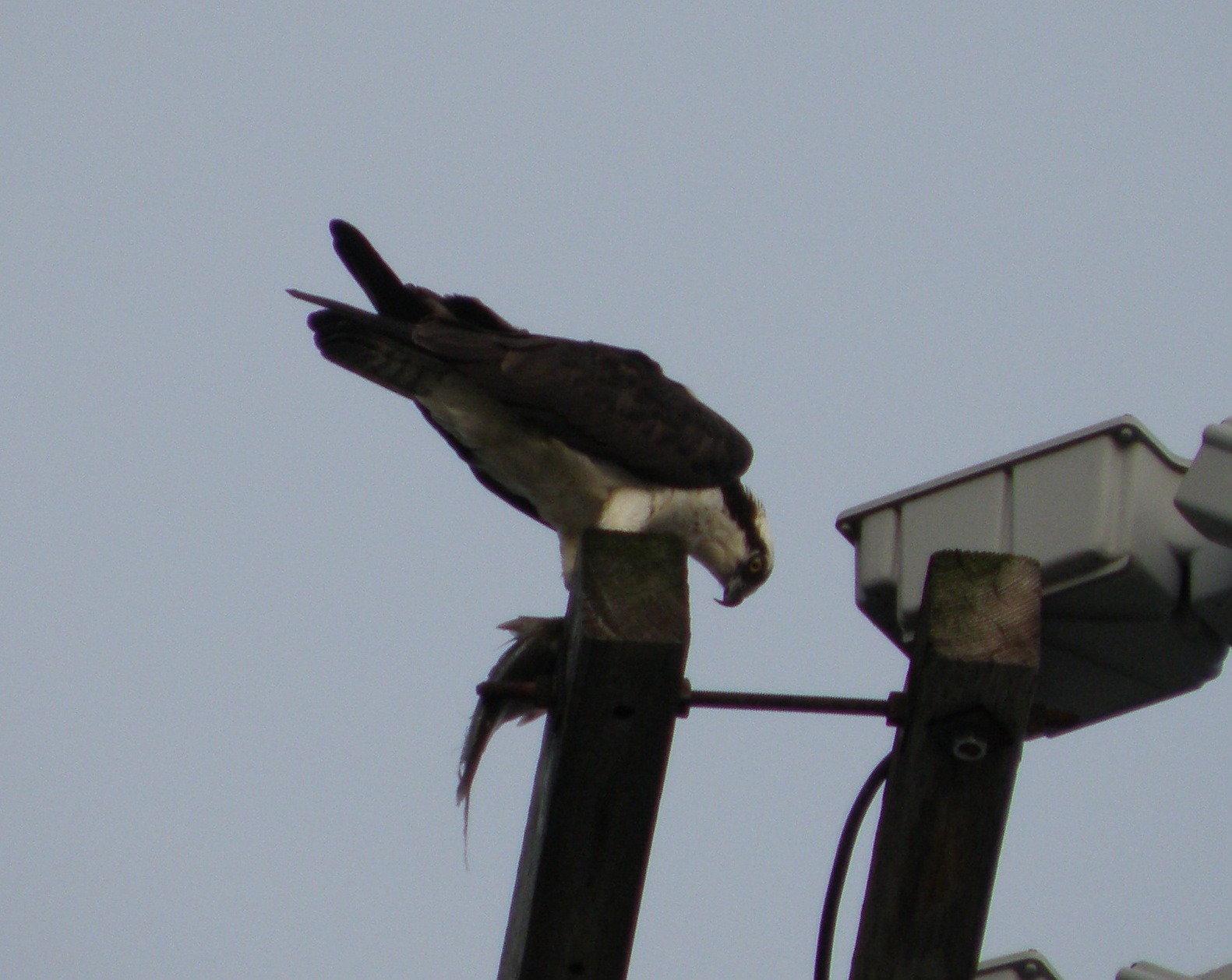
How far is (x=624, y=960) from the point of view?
2428 millimetres

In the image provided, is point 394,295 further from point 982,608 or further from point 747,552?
point 982,608

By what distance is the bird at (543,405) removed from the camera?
5266 mm

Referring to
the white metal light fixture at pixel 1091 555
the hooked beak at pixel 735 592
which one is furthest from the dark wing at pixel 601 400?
the white metal light fixture at pixel 1091 555

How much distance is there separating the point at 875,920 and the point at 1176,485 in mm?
934

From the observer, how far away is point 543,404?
5352 mm

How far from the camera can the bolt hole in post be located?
7.80 feet

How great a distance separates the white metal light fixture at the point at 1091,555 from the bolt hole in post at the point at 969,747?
313 millimetres

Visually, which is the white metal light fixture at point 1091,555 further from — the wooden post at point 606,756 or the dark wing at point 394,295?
the dark wing at point 394,295

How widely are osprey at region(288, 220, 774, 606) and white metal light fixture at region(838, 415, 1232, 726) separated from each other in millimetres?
2458

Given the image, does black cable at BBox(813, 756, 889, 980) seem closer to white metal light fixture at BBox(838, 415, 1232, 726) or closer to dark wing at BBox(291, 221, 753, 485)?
white metal light fixture at BBox(838, 415, 1232, 726)

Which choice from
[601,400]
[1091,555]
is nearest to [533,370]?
[601,400]

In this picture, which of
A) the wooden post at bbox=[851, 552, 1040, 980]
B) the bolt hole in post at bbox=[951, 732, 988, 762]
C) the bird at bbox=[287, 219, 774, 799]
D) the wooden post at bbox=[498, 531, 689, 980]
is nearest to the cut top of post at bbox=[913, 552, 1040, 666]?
the wooden post at bbox=[851, 552, 1040, 980]

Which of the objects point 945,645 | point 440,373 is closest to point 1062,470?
point 945,645

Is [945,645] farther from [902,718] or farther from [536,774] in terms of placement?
[536,774]
